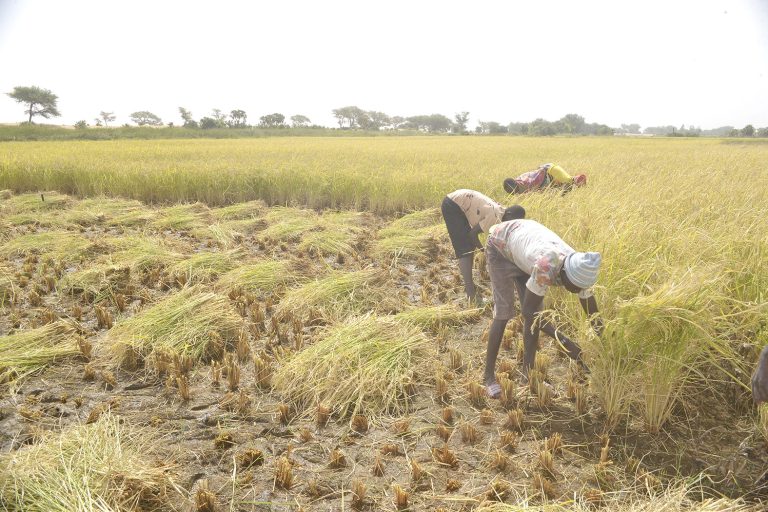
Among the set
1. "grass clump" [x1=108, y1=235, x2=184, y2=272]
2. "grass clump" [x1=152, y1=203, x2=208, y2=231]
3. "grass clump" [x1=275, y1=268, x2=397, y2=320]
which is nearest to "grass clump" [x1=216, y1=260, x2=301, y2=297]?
"grass clump" [x1=275, y1=268, x2=397, y2=320]

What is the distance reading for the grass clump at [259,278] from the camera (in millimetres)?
4137

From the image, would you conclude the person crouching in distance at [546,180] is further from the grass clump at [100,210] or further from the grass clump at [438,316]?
the grass clump at [100,210]

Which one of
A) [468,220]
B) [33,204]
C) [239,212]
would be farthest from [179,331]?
[33,204]

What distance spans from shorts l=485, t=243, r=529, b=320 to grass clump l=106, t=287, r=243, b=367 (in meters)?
1.82

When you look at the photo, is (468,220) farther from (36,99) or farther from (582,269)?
(36,99)

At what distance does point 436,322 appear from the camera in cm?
345

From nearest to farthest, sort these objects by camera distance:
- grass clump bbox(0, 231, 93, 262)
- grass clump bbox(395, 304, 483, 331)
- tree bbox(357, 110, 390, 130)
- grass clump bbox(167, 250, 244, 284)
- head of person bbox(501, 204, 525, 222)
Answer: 1. head of person bbox(501, 204, 525, 222)
2. grass clump bbox(395, 304, 483, 331)
3. grass clump bbox(167, 250, 244, 284)
4. grass clump bbox(0, 231, 93, 262)
5. tree bbox(357, 110, 390, 130)

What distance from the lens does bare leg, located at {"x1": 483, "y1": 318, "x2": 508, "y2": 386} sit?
2613 mm

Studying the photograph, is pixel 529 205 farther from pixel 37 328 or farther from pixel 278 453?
pixel 37 328

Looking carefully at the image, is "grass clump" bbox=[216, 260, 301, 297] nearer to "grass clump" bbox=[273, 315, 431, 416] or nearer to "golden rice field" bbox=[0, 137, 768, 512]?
"golden rice field" bbox=[0, 137, 768, 512]

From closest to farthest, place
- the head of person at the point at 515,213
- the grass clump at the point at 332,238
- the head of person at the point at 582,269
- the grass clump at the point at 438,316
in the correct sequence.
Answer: the head of person at the point at 582,269 → the head of person at the point at 515,213 → the grass clump at the point at 438,316 → the grass clump at the point at 332,238

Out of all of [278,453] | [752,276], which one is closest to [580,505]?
[278,453]

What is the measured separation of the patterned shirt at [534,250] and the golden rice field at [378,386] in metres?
0.20

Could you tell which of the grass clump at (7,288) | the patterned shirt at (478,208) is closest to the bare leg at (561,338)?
the patterned shirt at (478,208)
